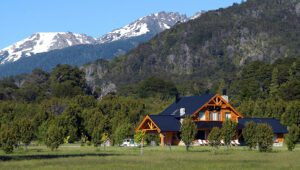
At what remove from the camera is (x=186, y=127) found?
65.5 meters

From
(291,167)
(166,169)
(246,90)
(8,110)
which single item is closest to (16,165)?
(166,169)

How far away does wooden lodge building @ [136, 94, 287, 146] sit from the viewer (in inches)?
3504

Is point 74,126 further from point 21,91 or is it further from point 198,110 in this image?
point 21,91

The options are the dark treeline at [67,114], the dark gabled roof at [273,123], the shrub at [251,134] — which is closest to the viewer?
the shrub at [251,134]

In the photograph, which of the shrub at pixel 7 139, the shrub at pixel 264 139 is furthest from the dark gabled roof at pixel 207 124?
the shrub at pixel 7 139

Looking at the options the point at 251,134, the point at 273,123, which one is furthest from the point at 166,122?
the point at 251,134

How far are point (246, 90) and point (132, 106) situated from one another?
1542 inches

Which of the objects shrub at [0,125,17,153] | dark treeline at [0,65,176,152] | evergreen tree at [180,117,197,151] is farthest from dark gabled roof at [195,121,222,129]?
shrub at [0,125,17,153]

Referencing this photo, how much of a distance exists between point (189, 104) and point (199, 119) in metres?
3.22

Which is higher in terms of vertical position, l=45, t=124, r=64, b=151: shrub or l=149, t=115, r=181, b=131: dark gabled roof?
l=149, t=115, r=181, b=131: dark gabled roof

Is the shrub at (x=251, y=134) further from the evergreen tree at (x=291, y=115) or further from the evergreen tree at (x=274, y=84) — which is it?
the evergreen tree at (x=274, y=84)

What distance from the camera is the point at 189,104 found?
95.9 m

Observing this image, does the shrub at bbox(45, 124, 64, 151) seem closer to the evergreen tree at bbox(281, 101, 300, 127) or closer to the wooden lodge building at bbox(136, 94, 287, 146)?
the wooden lodge building at bbox(136, 94, 287, 146)

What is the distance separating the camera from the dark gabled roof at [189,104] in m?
93.4
